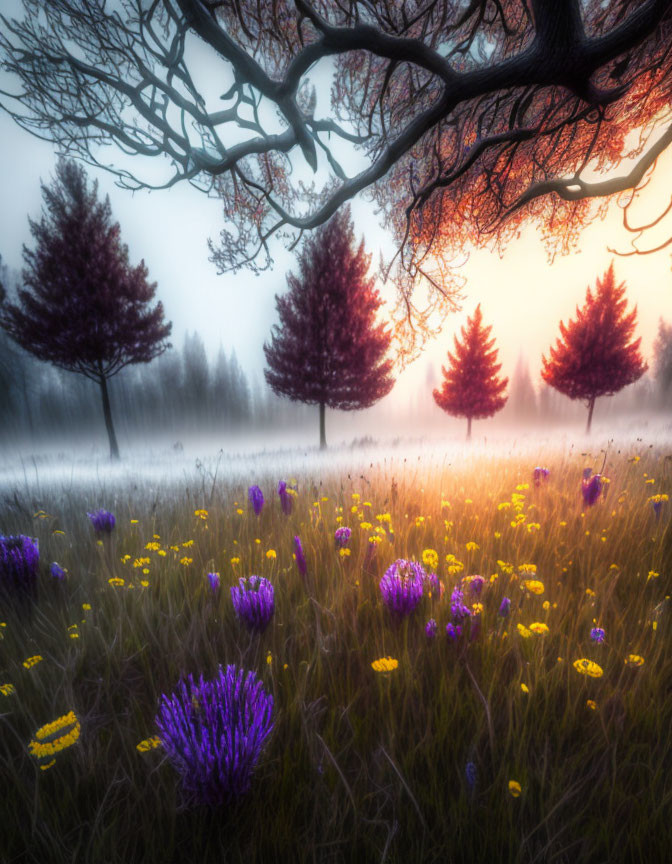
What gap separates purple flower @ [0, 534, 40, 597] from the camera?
72.1 inches

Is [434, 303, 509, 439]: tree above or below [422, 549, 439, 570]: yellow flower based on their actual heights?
above

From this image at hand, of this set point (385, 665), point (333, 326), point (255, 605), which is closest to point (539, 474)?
point (385, 665)

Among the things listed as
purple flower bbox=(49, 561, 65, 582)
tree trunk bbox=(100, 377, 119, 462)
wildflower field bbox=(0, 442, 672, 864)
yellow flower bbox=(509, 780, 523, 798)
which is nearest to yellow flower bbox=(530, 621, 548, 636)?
wildflower field bbox=(0, 442, 672, 864)

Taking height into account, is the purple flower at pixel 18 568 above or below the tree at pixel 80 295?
below

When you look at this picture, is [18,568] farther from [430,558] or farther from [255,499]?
[430,558]

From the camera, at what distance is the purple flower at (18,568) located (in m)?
1.83

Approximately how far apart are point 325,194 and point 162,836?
965cm

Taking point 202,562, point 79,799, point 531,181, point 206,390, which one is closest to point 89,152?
point 202,562

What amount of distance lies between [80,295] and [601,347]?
29.5 m

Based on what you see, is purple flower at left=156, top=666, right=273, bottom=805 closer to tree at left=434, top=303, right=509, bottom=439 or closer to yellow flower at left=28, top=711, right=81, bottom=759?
yellow flower at left=28, top=711, right=81, bottom=759

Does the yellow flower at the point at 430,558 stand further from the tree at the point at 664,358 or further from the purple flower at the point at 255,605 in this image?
A: the tree at the point at 664,358

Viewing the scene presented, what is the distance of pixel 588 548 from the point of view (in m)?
2.49

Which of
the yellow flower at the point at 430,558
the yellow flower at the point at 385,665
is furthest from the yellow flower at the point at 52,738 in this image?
the yellow flower at the point at 430,558

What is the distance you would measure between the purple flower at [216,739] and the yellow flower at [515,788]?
659mm
